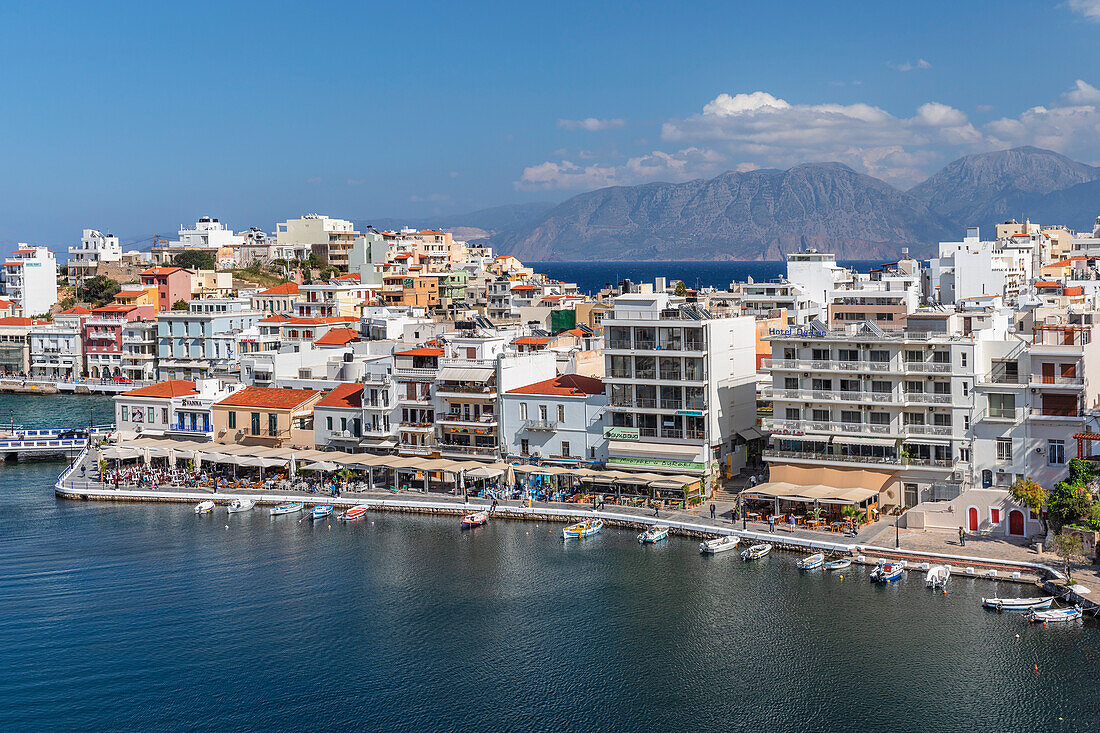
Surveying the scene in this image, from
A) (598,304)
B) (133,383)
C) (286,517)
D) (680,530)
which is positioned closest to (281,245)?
(133,383)

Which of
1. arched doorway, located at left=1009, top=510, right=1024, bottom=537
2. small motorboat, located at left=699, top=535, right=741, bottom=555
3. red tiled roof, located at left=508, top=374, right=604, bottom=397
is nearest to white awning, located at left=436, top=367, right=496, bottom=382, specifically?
red tiled roof, located at left=508, top=374, right=604, bottom=397

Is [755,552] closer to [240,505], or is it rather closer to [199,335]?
[240,505]

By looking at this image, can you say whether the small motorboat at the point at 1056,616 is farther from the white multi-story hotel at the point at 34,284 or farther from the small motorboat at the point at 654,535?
the white multi-story hotel at the point at 34,284

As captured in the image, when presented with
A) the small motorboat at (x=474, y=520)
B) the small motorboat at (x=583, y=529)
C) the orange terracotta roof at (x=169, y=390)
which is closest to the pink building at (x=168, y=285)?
the orange terracotta roof at (x=169, y=390)

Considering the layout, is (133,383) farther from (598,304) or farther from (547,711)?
(547,711)

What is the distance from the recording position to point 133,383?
111 m

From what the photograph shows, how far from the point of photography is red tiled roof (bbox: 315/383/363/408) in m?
66.2

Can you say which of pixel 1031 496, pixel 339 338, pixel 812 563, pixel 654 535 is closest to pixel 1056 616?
pixel 1031 496

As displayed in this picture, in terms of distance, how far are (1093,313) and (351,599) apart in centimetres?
3336

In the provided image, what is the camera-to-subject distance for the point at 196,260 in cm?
14262

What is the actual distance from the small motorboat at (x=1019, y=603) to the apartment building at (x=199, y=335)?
259ft

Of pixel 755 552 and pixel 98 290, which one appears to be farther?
pixel 98 290

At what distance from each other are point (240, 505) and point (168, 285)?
73.5 m

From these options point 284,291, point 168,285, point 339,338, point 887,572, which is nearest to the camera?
point 887,572
